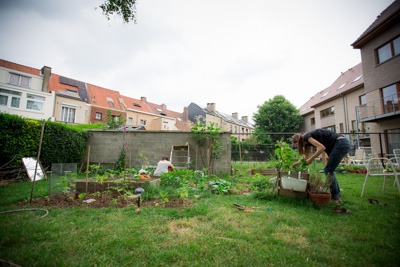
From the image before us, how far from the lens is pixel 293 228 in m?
2.26

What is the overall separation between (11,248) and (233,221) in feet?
8.06

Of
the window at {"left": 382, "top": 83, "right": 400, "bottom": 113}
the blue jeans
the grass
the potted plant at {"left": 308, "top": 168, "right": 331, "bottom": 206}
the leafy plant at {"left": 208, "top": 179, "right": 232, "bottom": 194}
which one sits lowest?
the grass

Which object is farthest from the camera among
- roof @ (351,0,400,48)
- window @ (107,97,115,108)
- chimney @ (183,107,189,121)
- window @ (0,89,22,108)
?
chimney @ (183,107,189,121)

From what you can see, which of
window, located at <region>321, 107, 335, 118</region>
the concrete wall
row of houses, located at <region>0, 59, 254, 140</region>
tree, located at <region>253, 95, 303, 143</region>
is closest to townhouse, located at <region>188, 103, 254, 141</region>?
row of houses, located at <region>0, 59, 254, 140</region>

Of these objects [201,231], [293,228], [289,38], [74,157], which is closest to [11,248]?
[201,231]

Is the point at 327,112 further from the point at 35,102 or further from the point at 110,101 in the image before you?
the point at 35,102

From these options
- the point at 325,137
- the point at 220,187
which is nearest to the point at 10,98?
the point at 220,187

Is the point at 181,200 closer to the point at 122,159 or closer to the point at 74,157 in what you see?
the point at 122,159

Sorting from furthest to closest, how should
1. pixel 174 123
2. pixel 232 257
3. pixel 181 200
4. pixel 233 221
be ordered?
pixel 174 123, pixel 181 200, pixel 233 221, pixel 232 257

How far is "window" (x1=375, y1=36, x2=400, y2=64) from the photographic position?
10661mm

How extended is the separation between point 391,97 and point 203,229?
1560cm

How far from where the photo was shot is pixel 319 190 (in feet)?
10.4

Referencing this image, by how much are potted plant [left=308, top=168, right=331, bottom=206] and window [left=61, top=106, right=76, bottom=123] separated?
25.1m

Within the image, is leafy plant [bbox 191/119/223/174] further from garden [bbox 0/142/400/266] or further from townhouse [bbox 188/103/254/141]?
townhouse [bbox 188/103/254/141]
